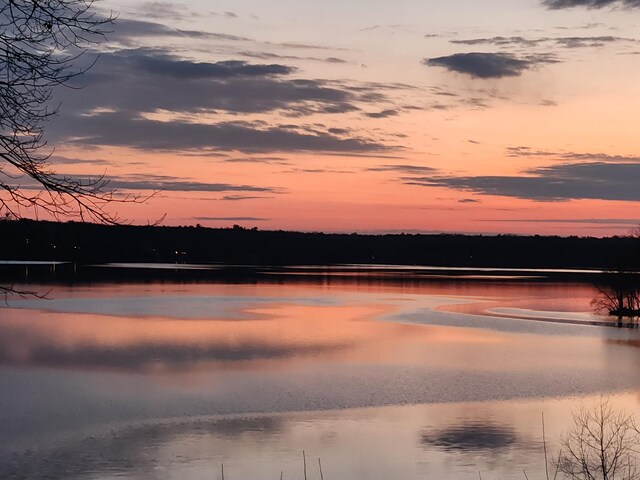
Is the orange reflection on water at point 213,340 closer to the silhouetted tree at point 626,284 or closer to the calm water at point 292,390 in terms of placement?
the calm water at point 292,390

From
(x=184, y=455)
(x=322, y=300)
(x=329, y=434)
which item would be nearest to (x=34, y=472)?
(x=184, y=455)

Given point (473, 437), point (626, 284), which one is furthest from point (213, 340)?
point (626, 284)

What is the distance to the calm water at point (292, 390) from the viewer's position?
12852 mm

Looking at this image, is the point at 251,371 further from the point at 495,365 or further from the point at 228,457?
the point at 228,457

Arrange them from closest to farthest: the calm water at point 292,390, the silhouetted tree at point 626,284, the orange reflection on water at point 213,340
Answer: the calm water at point 292,390
the orange reflection on water at point 213,340
the silhouetted tree at point 626,284

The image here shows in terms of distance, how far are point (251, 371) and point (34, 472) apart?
1055 cm

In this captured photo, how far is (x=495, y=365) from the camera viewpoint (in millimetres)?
23906

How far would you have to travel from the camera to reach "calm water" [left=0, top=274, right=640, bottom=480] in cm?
1285

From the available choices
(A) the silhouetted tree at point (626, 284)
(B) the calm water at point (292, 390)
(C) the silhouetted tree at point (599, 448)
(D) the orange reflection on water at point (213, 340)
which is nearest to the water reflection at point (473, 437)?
(B) the calm water at point (292, 390)

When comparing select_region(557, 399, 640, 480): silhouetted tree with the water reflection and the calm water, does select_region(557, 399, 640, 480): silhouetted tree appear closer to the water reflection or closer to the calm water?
the calm water

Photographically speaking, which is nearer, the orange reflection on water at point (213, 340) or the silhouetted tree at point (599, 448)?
the silhouetted tree at point (599, 448)

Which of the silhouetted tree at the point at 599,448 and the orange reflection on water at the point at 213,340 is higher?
the orange reflection on water at the point at 213,340

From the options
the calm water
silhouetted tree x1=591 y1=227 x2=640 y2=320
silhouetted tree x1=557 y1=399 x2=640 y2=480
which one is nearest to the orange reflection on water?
the calm water

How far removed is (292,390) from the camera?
752 inches
